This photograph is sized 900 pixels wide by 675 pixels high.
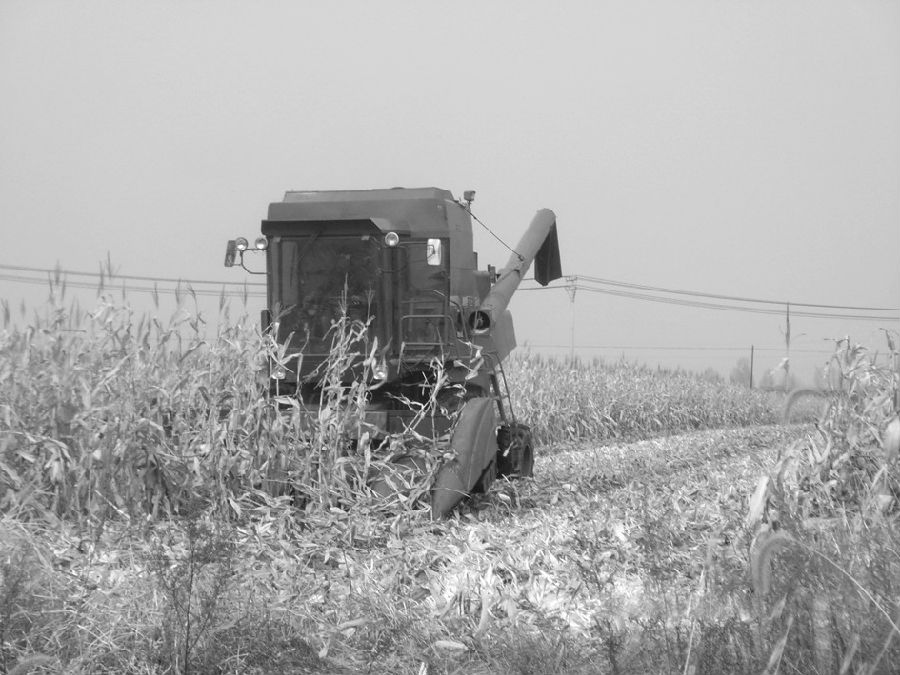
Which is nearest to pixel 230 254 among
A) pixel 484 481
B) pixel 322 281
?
pixel 322 281

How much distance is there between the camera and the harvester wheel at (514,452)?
886 cm

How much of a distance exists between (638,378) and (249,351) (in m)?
13.4

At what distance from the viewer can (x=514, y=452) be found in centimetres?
901

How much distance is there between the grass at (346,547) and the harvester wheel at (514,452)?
497 millimetres

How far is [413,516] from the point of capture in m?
6.26

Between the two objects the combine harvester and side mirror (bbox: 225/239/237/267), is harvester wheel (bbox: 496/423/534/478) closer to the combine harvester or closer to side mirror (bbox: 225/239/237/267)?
the combine harvester

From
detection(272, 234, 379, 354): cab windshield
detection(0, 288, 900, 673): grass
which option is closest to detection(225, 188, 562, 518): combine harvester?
detection(272, 234, 379, 354): cab windshield

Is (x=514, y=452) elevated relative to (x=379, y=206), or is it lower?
lower

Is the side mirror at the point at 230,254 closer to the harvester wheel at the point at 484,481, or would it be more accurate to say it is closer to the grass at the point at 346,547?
the grass at the point at 346,547

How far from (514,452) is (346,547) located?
3.71m

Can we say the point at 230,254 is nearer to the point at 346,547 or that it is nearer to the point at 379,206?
the point at 379,206

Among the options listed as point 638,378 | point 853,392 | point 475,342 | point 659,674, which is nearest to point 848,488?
point 853,392

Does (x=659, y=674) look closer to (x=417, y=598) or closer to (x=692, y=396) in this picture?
(x=417, y=598)

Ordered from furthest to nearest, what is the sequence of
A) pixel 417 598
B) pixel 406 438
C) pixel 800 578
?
pixel 406 438 < pixel 417 598 < pixel 800 578
